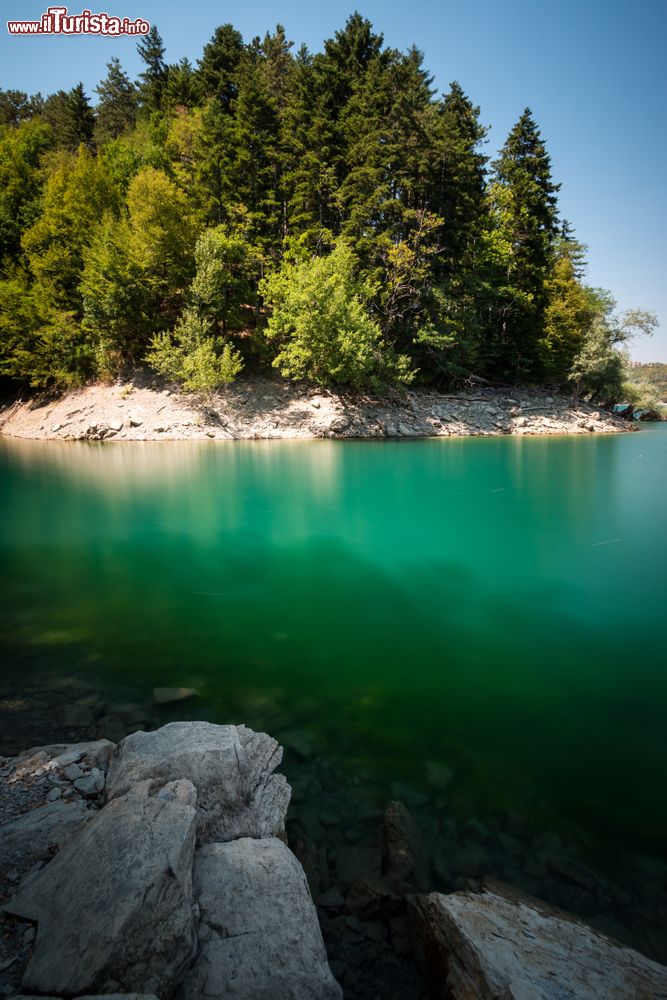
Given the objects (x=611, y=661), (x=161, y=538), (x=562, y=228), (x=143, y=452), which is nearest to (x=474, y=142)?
(x=562, y=228)

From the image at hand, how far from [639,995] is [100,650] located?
532cm

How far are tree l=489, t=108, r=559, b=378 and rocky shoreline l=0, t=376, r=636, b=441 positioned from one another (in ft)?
21.4

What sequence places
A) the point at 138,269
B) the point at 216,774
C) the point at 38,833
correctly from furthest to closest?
the point at 138,269 < the point at 216,774 < the point at 38,833

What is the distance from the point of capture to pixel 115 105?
51562mm

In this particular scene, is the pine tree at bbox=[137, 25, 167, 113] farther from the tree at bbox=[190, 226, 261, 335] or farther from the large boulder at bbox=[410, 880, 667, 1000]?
the large boulder at bbox=[410, 880, 667, 1000]

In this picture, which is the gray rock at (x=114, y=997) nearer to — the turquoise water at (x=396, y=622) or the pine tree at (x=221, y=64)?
the turquoise water at (x=396, y=622)

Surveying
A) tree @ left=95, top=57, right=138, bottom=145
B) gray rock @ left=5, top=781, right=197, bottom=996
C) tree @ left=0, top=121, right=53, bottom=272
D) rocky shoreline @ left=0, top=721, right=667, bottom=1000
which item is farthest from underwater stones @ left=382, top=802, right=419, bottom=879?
tree @ left=95, top=57, right=138, bottom=145

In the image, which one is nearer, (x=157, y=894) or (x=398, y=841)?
(x=157, y=894)

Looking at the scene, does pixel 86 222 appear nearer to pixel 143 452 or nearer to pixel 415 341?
pixel 143 452

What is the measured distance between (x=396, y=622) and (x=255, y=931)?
4.38 meters

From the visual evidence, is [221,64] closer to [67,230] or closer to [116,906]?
[67,230]

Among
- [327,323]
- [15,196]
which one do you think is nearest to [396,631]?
[327,323]

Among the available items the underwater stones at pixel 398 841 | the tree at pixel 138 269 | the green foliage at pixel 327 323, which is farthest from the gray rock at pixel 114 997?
the tree at pixel 138 269

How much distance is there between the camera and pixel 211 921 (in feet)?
6.62
